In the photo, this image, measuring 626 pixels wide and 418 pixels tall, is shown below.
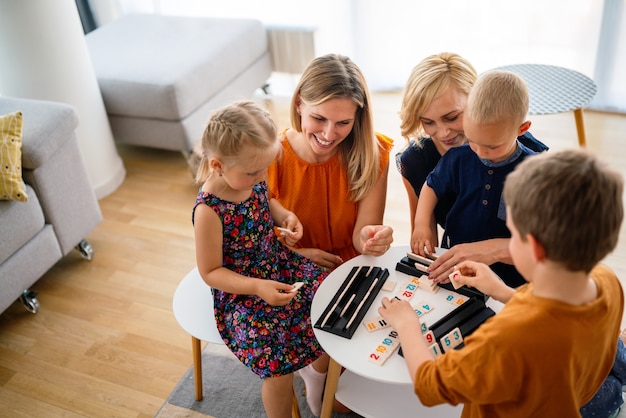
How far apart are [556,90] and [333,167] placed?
4.55ft

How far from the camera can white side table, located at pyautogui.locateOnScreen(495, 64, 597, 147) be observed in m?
2.61

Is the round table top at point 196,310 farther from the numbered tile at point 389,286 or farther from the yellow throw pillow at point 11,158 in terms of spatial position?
the yellow throw pillow at point 11,158

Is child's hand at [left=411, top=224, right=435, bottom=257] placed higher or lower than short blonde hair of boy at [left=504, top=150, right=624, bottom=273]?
lower

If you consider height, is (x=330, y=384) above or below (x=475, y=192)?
below

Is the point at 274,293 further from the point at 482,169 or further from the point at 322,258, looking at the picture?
the point at 482,169

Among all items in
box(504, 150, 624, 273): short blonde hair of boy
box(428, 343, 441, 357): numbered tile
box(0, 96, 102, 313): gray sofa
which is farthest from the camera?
box(0, 96, 102, 313): gray sofa

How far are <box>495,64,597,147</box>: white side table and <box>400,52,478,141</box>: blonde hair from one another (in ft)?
3.05

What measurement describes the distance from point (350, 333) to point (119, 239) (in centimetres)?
167

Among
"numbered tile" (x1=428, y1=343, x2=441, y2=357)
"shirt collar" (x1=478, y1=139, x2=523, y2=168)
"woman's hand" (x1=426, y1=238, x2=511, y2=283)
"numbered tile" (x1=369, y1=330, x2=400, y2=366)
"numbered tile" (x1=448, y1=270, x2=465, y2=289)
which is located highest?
"shirt collar" (x1=478, y1=139, x2=523, y2=168)

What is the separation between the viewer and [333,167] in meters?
1.89

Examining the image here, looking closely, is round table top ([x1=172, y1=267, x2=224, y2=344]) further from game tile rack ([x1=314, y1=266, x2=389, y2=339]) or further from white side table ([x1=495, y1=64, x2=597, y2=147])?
white side table ([x1=495, y1=64, x2=597, y2=147])

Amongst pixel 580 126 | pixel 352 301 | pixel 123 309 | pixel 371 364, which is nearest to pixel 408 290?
pixel 352 301

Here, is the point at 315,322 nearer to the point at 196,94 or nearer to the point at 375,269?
the point at 375,269

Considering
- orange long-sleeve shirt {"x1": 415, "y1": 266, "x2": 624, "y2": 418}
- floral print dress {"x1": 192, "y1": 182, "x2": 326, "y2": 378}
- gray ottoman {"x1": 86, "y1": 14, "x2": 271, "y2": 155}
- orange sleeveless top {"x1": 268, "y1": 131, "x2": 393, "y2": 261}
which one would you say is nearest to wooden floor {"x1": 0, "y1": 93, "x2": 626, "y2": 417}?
gray ottoman {"x1": 86, "y1": 14, "x2": 271, "y2": 155}
